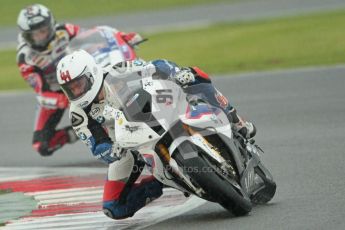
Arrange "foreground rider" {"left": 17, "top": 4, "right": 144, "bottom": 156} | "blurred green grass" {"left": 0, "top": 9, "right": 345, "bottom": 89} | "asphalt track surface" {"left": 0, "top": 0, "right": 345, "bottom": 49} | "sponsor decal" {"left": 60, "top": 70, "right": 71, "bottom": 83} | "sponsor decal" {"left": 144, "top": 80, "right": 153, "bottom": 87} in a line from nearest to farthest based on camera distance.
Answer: "sponsor decal" {"left": 144, "top": 80, "right": 153, "bottom": 87}, "sponsor decal" {"left": 60, "top": 70, "right": 71, "bottom": 83}, "foreground rider" {"left": 17, "top": 4, "right": 144, "bottom": 156}, "blurred green grass" {"left": 0, "top": 9, "right": 345, "bottom": 89}, "asphalt track surface" {"left": 0, "top": 0, "right": 345, "bottom": 49}

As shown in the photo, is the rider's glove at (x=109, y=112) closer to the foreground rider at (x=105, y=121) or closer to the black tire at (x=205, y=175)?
the foreground rider at (x=105, y=121)

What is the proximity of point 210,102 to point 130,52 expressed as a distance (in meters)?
4.51

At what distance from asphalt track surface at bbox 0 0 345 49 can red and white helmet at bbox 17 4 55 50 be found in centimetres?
1351

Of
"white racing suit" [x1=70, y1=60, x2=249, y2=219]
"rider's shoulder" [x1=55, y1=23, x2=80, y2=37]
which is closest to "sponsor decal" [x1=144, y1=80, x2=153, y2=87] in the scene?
"white racing suit" [x1=70, y1=60, x2=249, y2=219]

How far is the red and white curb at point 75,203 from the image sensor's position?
8.71m

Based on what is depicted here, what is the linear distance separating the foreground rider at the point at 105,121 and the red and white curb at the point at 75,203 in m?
0.22

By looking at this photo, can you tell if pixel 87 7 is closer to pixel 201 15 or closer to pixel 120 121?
pixel 201 15

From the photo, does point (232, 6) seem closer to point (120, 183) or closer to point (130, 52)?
point (130, 52)

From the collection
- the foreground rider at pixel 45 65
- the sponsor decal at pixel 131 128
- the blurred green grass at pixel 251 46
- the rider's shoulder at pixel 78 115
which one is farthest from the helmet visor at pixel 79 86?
the blurred green grass at pixel 251 46

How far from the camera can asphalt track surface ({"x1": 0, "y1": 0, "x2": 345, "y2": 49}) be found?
27.0m

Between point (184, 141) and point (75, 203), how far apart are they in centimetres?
243

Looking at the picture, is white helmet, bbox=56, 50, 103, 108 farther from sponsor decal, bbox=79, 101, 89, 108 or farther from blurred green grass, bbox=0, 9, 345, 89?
blurred green grass, bbox=0, 9, 345, 89

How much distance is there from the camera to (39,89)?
12969 mm

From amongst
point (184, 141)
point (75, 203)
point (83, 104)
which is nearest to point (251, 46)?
point (75, 203)
